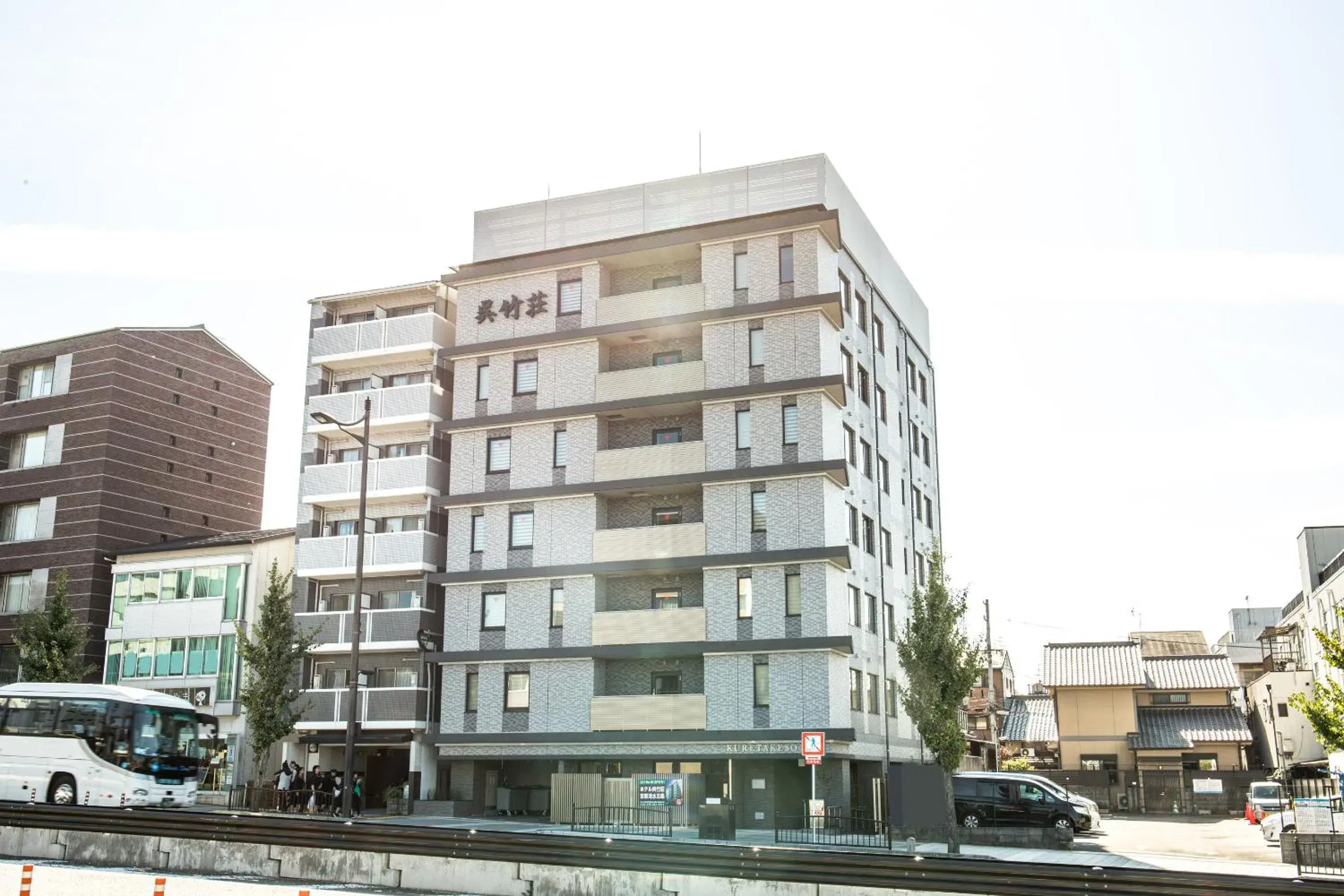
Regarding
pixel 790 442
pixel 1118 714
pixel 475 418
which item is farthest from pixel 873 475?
pixel 1118 714

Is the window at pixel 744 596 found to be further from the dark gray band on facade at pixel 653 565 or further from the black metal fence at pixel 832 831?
the black metal fence at pixel 832 831

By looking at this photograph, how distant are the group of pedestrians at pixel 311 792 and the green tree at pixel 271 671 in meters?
1.17

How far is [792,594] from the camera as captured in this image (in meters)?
41.9

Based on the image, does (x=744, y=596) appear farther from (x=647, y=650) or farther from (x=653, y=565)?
(x=647, y=650)

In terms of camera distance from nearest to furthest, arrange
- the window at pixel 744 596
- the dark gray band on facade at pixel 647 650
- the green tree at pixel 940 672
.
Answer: the green tree at pixel 940 672 → the dark gray band on facade at pixel 647 650 → the window at pixel 744 596

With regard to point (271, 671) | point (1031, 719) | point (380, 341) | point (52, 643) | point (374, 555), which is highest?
point (380, 341)

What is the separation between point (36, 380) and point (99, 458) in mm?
6825

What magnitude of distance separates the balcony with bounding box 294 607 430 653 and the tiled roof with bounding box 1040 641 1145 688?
34.5 metres

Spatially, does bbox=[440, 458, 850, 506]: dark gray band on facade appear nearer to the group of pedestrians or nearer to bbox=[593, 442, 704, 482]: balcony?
bbox=[593, 442, 704, 482]: balcony

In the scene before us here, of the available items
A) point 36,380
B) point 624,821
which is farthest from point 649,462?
point 36,380

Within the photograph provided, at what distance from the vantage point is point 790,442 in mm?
42969

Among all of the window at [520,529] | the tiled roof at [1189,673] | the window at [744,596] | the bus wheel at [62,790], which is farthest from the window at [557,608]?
the tiled roof at [1189,673]

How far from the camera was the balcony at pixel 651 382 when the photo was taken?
146 ft

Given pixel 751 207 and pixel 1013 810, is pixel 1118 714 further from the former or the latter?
pixel 751 207
